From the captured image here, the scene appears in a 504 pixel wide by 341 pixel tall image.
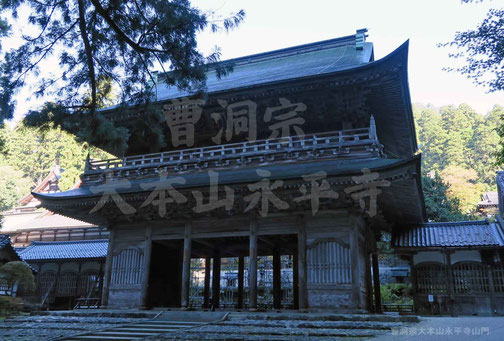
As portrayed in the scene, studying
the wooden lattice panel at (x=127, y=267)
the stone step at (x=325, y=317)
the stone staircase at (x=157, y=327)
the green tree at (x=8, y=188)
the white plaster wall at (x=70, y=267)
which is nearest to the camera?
the stone staircase at (x=157, y=327)

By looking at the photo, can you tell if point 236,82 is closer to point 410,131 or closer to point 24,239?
point 410,131

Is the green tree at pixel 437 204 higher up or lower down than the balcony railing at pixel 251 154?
higher up

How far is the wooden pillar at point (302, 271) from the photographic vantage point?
10984 mm

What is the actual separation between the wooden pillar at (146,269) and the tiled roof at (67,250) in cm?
822

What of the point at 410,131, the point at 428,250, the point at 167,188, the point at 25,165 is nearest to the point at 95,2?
the point at 167,188

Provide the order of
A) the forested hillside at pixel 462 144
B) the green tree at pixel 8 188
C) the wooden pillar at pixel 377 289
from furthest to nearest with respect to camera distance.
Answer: the forested hillside at pixel 462 144 < the green tree at pixel 8 188 < the wooden pillar at pixel 377 289

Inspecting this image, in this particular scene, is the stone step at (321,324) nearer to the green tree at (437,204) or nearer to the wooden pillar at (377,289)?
the wooden pillar at (377,289)

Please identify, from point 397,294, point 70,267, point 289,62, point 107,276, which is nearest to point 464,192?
point 397,294

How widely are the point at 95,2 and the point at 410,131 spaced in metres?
10.6

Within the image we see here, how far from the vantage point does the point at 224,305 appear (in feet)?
59.3

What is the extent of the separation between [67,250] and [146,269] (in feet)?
38.7

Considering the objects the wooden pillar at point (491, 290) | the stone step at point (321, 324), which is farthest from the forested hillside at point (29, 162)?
the wooden pillar at point (491, 290)

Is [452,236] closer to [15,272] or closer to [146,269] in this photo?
[146,269]

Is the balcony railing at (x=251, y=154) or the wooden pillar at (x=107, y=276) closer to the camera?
the balcony railing at (x=251, y=154)
